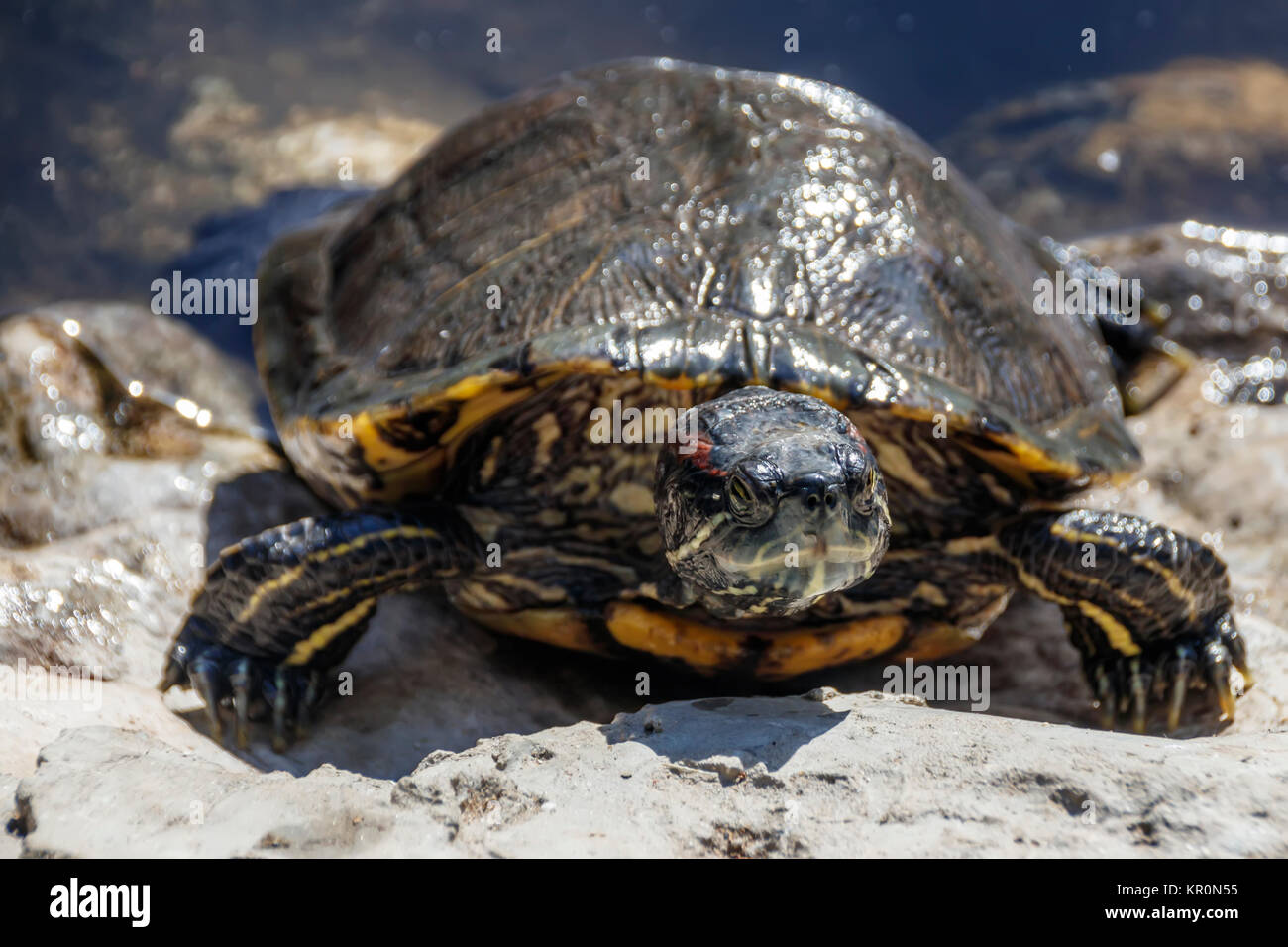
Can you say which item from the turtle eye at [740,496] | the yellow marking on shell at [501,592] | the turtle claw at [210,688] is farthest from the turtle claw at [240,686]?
the turtle eye at [740,496]

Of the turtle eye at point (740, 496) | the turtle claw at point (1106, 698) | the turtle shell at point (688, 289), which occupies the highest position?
the turtle shell at point (688, 289)

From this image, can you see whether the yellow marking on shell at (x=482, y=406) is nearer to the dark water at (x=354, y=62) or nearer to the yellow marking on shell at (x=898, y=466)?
the yellow marking on shell at (x=898, y=466)

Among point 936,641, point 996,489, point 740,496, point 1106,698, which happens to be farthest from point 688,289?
point 1106,698

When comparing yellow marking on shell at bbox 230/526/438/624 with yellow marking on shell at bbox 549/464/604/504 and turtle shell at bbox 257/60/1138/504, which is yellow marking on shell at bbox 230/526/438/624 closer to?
turtle shell at bbox 257/60/1138/504

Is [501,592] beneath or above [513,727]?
above

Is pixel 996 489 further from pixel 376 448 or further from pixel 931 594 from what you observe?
pixel 376 448

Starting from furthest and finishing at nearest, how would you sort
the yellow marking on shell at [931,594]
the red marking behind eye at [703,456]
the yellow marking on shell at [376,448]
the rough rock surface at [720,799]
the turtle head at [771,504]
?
the yellow marking on shell at [931,594] < the yellow marking on shell at [376,448] < the red marking behind eye at [703,456] < the turtle head at [771,504] < the rough rock surface at [720,799]

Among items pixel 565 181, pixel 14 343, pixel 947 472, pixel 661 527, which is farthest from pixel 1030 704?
pixel 14 343
